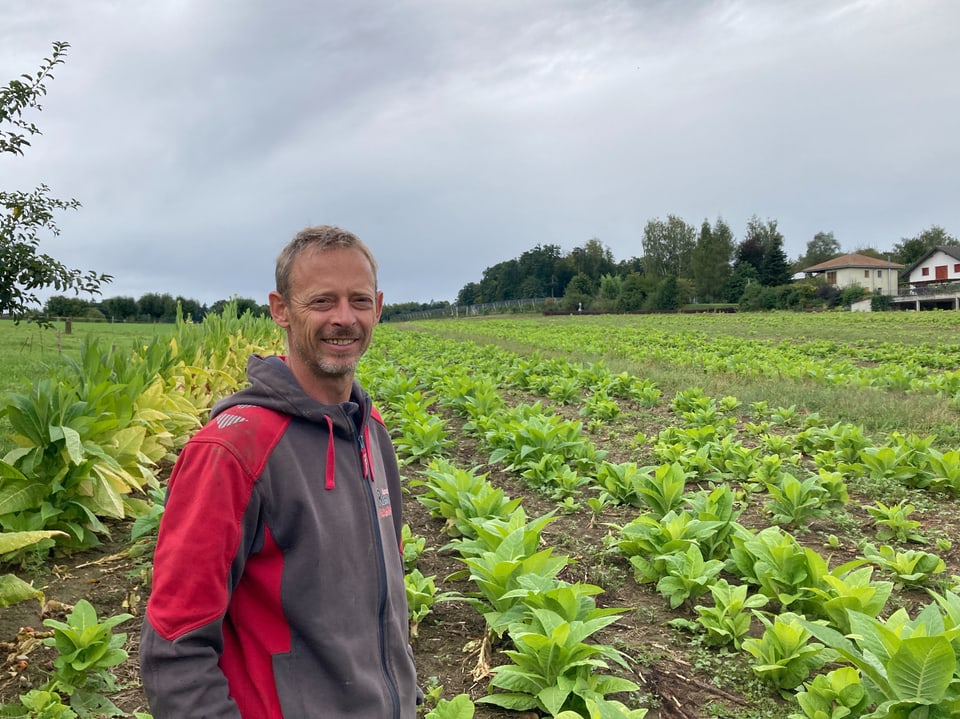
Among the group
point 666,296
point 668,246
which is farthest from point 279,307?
point 668,246

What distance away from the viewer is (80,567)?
3807mm

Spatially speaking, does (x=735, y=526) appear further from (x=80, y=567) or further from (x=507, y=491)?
(x=80, y=567)

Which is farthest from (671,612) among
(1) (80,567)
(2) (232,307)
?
(2) (232,307)

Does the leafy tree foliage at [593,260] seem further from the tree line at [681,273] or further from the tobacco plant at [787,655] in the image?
the tobacco plant at [787,655]

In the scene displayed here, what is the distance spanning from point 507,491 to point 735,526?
2291 mm

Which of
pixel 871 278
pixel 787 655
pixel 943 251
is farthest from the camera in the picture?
pixel 871 278

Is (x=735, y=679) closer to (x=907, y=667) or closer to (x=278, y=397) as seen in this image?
(x=907, y=667)

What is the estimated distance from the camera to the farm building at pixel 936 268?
218ft

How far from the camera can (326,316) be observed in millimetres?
1864

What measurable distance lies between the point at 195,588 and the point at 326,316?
2.38 ft

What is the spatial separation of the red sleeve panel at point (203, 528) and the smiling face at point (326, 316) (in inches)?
12.4

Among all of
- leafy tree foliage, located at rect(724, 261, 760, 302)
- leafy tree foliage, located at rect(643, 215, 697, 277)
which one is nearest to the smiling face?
leafy tree foliage, located at rect(724, 261, 760, 302)

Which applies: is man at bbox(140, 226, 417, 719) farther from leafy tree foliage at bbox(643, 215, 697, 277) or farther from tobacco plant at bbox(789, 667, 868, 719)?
leafy tree foliage at bbox(643, 215, 697, 277)

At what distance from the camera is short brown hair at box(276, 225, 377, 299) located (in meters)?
1.90
